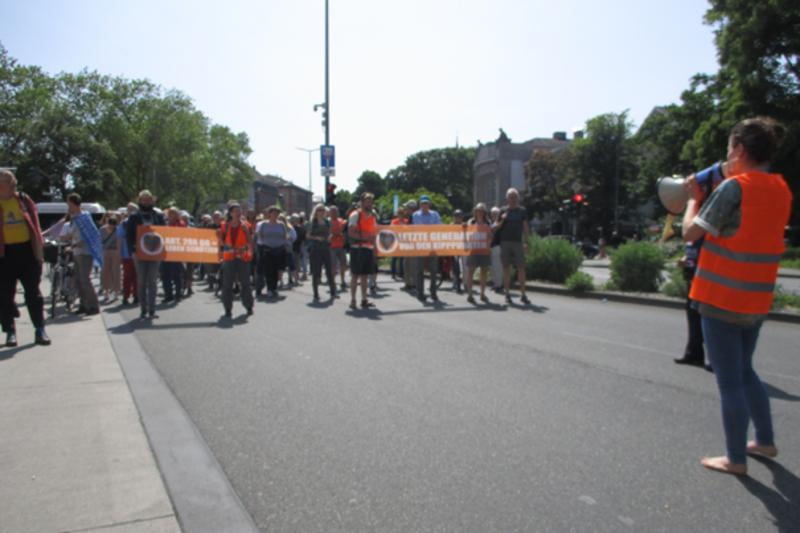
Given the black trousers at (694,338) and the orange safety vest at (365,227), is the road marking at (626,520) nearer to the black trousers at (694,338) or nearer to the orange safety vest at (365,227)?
the black trousers at (694,338)

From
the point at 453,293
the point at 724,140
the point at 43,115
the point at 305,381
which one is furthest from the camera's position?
the point at 43,115

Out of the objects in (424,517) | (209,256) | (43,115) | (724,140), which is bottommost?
(424,517)

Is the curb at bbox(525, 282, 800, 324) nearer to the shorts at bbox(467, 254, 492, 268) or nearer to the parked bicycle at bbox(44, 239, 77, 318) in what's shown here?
the shorts at bbox(467, 254, 492, 268)

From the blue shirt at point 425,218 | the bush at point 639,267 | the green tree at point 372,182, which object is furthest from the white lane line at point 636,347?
the green tree at point 372,182

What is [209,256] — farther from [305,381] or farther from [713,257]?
[713,257]

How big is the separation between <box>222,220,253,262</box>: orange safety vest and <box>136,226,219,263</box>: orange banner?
1.15 metres

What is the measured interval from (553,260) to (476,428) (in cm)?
1156

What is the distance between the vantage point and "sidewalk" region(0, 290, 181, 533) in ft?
10.3

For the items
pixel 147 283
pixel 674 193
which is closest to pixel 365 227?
pixel 147 283

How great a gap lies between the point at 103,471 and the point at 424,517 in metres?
1.79

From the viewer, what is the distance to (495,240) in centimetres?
1284

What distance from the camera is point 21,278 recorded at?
7883mm

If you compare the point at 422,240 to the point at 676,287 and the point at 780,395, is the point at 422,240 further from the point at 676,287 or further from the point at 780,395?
the point at 780,395

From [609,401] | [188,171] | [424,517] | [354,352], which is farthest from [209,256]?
[188,171]
